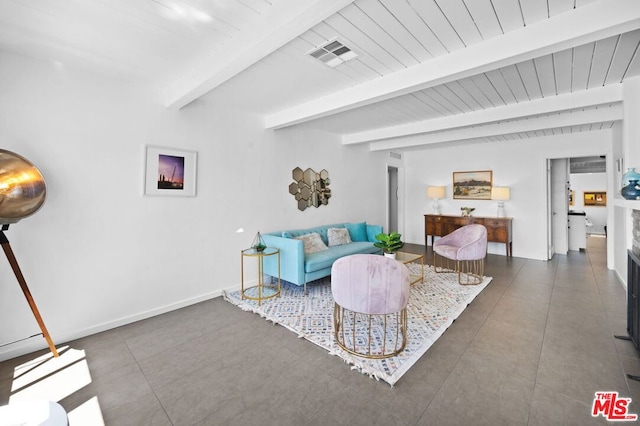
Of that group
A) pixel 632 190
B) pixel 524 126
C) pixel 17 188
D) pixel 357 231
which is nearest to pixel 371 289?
pixel 632 190

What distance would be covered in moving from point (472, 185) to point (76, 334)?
24.4ft

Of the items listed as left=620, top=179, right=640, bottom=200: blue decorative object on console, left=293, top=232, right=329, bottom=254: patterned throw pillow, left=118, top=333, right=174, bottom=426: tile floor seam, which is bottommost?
left=118, top=333, right=174, bottom=426: tile floor seam

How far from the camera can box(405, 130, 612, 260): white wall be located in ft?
18.4

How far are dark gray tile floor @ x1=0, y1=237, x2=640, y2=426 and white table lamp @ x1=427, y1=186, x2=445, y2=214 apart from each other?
398 cm

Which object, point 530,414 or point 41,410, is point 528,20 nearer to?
point 530,414

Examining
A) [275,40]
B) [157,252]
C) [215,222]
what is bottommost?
[157,252]

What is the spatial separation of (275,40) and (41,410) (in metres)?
2.33

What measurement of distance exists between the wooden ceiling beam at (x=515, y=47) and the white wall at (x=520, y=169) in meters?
4.64

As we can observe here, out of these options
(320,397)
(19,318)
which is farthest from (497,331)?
(19,318)

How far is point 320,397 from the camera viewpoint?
192 cm

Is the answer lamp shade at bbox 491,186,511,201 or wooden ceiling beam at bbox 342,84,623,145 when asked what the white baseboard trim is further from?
lamp shade at bbox 491,186,511,201

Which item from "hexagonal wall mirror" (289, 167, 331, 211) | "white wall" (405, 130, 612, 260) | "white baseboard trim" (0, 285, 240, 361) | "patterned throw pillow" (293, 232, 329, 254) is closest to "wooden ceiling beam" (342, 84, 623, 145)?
"hexagonal wall mirror" (289, 167, 331, 211)

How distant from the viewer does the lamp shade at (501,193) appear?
6063mm

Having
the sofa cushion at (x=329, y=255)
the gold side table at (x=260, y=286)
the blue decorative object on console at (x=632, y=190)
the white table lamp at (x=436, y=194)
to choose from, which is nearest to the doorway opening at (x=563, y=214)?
the white table lamp at (x=436, y=194)
